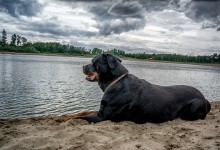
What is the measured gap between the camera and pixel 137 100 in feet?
21.2

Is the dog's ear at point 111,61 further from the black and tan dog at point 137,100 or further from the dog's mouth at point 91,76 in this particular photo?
the dog's mouth at point 91,76

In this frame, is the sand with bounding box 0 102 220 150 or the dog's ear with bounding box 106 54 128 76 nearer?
the sand with bounding box 0 102 220 150

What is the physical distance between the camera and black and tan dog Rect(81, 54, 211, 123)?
649cm

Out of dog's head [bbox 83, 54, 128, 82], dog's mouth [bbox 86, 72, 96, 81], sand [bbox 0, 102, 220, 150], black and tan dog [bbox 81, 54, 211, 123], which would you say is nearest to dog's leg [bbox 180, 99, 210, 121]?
black and tan dog [bbox 81, 54, 211, 123]

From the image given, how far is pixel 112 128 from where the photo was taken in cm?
559

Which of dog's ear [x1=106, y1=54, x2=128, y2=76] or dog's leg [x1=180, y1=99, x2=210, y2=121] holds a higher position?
dog's ear [x1=106, y1=54, x2=128, y2=76]

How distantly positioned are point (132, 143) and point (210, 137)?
5.94ft

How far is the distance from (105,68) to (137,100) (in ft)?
4.43

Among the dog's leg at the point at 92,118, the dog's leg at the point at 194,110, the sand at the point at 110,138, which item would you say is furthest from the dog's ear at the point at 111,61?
the dog's leg at the point at 194,110

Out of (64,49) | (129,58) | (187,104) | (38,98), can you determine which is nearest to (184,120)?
(187,104)

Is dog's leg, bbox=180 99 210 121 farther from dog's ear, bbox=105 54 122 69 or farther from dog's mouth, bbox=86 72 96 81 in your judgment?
dog's mouth, bbox=86 72 96 81

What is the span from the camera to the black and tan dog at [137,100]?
6492 millimetres

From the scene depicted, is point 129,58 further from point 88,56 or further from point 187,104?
point 187,104

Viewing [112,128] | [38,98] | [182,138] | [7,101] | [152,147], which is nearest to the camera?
[152,147]
